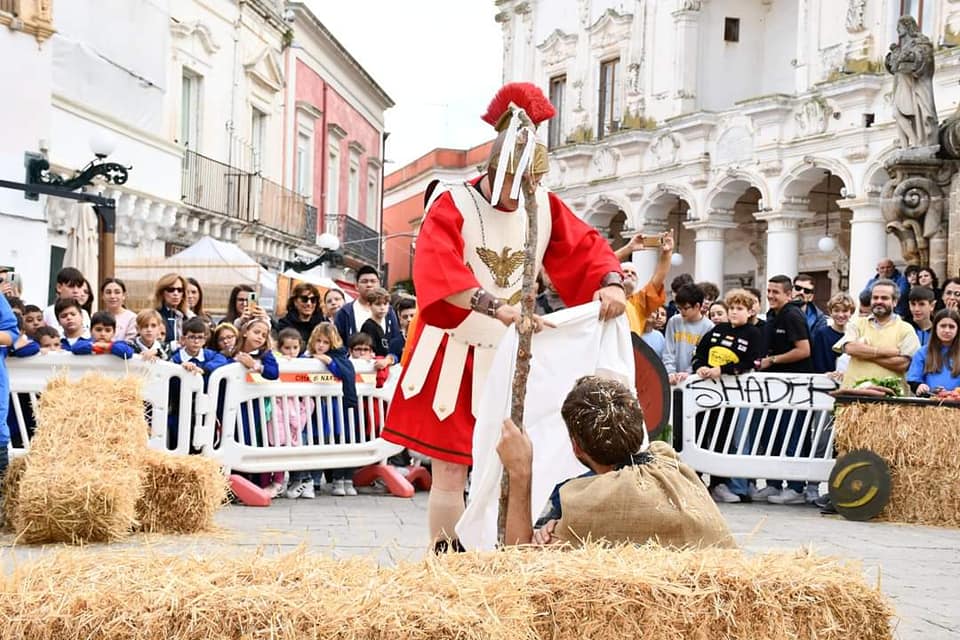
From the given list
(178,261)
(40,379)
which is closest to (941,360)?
(40,379)

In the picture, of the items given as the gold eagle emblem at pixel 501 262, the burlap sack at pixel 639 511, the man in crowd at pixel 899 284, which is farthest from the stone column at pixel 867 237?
the burlap sack at pixel 639 511

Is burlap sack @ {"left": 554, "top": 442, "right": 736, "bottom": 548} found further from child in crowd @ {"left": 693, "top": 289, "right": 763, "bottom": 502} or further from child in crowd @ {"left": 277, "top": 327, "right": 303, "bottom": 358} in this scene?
child in crowd @ {"left": 277, "top": 327, "right": 303, "bottom": 358}

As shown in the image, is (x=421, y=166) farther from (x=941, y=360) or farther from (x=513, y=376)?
(x=513, y=376)

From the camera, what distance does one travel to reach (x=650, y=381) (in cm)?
804

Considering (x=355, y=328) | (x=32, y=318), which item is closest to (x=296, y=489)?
(x=355, y=328)

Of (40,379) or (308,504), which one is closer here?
(40,379)

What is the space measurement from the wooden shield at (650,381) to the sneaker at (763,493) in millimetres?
1925

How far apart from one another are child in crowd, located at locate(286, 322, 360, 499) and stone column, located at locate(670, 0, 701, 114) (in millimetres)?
23759

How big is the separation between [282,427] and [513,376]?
489 cm

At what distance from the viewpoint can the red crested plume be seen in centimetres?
480

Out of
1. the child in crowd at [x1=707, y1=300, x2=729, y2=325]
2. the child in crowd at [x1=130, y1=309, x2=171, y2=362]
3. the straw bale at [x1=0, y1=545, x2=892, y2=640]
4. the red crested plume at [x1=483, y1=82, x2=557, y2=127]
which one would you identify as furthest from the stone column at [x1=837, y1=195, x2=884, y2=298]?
the straw bale at [x1=0, y1=545, x2=892, y2=640]

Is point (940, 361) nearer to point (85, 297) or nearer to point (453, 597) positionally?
point (85, 297)

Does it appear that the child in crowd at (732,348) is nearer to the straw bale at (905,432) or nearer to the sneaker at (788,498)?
the sneaker at (788,498)

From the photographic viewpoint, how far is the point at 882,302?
356 inches
